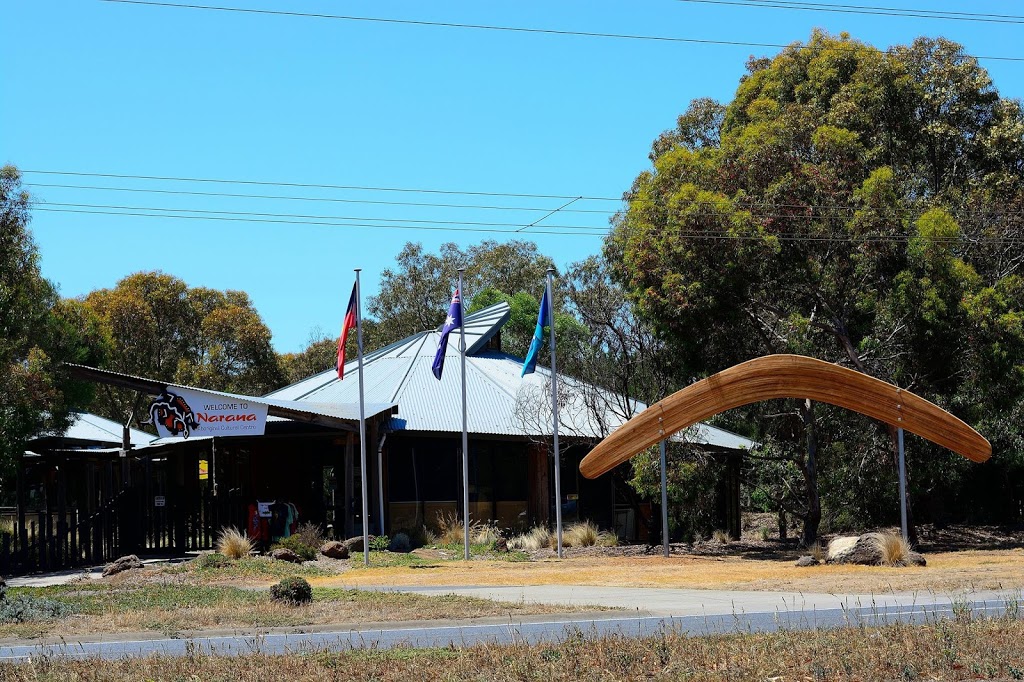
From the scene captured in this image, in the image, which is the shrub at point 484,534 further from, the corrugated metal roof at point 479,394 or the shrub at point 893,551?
the shrub at point 893,551

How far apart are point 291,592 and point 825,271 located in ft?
53.8

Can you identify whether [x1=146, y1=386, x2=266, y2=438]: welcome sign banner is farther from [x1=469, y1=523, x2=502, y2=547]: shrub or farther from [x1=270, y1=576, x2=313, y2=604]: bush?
[x1=270, y1=576, x2=313, y2=604]: bush

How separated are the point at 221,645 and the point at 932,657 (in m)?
6.44

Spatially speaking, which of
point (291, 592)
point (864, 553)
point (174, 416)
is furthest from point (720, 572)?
point (174, 416)

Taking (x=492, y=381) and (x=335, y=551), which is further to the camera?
(x=492, y=381)

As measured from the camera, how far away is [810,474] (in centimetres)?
2650

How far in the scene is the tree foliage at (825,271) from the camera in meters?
25.9

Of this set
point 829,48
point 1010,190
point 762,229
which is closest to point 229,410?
point 762,229

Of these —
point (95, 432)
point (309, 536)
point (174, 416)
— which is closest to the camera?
point (174, 416)

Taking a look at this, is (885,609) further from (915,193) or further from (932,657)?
(915,193)

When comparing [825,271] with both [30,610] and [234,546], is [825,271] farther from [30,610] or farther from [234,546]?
[30,610]

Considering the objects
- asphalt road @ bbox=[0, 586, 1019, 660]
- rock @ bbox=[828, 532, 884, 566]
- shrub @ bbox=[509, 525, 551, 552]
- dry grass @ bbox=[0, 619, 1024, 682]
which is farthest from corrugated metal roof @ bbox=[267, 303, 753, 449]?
dry grass @ bbox=[0, 619, 1024, 682]

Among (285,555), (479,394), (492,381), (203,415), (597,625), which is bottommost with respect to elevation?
(285,555)

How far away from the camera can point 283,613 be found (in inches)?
547
